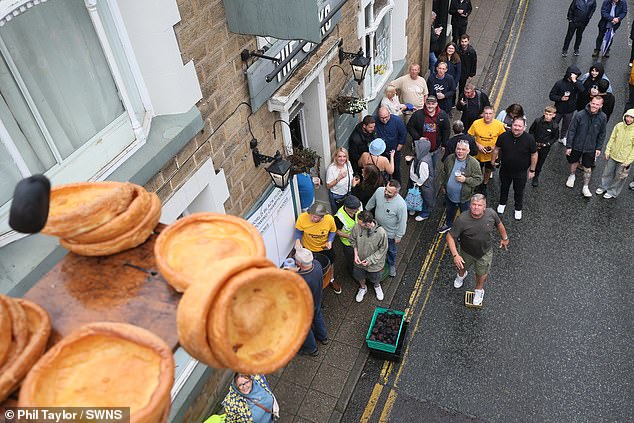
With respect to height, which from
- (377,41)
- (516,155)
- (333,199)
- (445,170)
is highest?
(377,41)

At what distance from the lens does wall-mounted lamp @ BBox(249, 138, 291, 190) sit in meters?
6.52

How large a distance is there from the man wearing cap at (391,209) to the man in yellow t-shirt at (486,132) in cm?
226

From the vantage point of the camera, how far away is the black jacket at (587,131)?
28.9 ft

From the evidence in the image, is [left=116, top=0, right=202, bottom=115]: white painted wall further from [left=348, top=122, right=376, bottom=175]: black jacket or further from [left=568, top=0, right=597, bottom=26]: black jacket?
[left=568, top=0, right=597, bottom=26]: black jacket

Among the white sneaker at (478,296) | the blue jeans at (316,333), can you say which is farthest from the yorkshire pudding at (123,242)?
the white sneaker at (478,296)

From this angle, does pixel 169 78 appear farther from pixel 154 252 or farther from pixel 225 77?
pixel 154 252

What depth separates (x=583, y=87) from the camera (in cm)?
1009

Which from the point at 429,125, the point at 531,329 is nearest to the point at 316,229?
the point at 429,125

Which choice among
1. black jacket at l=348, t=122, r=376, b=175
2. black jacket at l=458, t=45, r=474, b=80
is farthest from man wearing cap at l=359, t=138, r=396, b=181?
black jacket at l=458, t=45, r=474, b=80

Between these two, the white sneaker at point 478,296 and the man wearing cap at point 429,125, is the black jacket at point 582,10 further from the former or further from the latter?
the white sneaker at point 478,296

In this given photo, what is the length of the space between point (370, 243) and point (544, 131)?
4089 mm

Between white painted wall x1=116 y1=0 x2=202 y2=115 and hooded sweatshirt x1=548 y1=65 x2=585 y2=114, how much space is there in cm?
787

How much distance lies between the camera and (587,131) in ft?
29.7

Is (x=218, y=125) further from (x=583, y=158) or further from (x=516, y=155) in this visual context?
(x=583, y=158)
